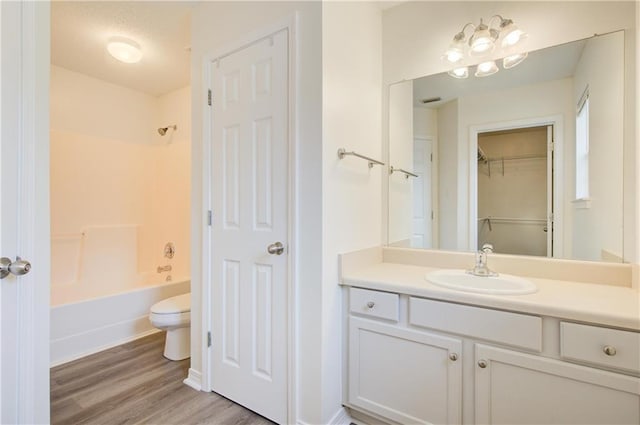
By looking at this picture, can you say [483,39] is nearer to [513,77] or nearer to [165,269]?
[513,77]

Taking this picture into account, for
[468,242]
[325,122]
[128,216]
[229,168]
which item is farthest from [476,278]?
[128,216]

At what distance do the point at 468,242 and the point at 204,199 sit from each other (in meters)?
1.65

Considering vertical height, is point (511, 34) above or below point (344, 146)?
above

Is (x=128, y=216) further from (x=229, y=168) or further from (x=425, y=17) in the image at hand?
(x=425, y=17)

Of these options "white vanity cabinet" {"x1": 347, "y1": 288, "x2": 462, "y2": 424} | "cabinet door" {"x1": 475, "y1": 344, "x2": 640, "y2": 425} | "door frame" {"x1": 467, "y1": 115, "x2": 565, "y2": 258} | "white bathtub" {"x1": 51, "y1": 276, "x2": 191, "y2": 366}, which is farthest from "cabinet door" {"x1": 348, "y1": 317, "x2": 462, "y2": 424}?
"white bathtub" {"x1": 51, "y1": 276, "x2": 191, "y2": 366}

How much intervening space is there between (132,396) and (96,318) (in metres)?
0.97

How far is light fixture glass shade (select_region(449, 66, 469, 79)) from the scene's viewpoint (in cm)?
185

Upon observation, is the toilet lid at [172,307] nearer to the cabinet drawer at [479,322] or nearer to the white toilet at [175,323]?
the white toilet at [175,323]

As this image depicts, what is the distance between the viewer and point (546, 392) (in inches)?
46.8

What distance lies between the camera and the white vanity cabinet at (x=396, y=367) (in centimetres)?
138

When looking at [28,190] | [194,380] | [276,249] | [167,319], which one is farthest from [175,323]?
[28,190]

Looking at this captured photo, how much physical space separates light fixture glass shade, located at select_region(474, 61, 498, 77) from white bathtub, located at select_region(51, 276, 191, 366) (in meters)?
3.07

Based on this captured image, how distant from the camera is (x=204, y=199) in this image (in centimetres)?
196

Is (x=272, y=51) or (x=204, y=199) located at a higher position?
(x=272, y=51)
